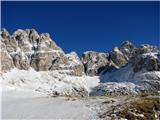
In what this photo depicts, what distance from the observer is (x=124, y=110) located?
122 ft

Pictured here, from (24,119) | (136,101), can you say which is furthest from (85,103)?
(24,119)

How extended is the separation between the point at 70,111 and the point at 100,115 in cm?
403

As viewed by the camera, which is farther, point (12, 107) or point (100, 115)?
point (12, 107)

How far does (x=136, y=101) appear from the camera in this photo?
41969 millimetres

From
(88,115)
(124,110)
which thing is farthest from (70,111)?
(124,110)

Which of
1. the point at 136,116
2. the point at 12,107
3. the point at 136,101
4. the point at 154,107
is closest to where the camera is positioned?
the point at 136,116

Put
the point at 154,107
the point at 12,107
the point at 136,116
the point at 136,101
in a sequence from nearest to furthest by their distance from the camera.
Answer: the point at 136,116, the point at 154,107, the point at 136,101, the point at 12,107

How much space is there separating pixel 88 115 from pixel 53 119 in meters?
3.30

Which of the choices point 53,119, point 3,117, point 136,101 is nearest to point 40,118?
point 53,119

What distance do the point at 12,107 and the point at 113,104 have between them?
1197cm

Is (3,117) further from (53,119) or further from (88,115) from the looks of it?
(88,115)

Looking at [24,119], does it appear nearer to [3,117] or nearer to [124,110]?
[3,117]

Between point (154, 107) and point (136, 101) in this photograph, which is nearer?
point (154, 107)

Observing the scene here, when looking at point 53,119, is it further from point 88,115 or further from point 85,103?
point 85,103
